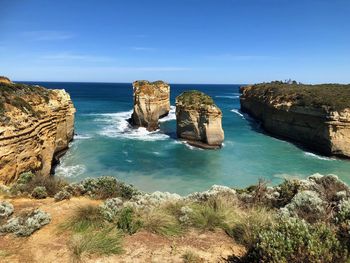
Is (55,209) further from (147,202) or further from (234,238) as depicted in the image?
(234,238)

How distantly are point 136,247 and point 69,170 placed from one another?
21439 millimetres

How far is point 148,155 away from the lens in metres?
33.0

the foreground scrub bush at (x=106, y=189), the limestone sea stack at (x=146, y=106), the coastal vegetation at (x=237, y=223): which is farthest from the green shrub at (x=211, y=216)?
the limestone sea stack at (x=146, y=106)

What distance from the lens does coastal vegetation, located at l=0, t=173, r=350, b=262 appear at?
5.52m

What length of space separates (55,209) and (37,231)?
5.18 feet

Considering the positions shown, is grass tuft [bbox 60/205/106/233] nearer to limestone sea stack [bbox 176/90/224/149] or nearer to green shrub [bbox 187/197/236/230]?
green shrub [bbox 187/197/236/230]

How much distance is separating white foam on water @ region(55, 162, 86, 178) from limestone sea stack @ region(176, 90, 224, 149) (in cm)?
Result: 1451

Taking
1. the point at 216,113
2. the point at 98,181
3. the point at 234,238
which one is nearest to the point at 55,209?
the point at 98,181

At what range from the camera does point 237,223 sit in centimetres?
791

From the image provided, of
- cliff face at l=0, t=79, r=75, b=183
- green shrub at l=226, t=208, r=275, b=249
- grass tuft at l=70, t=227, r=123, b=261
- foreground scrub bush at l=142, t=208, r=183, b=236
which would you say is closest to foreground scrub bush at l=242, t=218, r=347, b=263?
green shrub at l=226, t=208, r=275, b=249

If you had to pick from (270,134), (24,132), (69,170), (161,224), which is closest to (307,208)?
(161,224)

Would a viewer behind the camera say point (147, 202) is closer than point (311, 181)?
Yes

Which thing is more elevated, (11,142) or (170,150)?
(11,142)

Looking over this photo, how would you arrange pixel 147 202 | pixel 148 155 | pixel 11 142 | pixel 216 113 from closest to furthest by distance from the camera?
pixel 147 202
pixel 11 142
pixel 148 155
pixel 216 113
